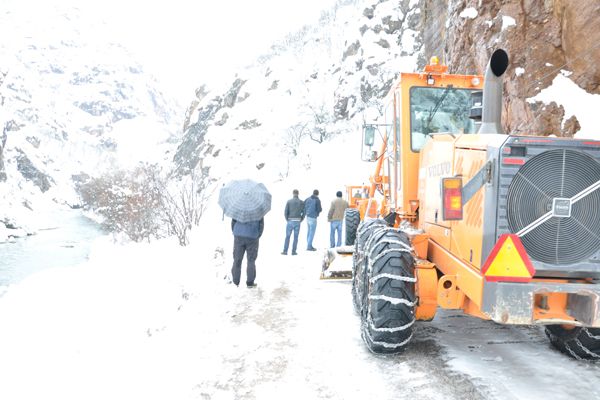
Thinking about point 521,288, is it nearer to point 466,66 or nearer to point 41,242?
point 466,66

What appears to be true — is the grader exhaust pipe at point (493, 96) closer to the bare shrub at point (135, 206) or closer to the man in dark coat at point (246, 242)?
the man in dark coat at point (246, 242)

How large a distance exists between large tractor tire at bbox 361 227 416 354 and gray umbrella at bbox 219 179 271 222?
10.3 ft

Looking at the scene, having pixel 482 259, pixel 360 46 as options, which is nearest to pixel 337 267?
pixel 482 259

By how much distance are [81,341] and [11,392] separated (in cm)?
205

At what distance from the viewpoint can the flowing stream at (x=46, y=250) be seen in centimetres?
2889

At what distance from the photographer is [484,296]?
338cm

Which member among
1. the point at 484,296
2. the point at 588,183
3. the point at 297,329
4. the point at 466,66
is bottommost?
the point at 297,329

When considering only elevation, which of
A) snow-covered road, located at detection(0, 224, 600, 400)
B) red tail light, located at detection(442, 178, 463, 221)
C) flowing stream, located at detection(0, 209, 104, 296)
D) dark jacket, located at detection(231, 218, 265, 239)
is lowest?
flowing stream, located at detection(0, 209, 104, 296)

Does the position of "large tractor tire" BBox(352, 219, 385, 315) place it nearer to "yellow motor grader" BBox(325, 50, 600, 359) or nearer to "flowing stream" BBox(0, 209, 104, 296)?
"yellow motor grader" BBox(325, 50, 600, 359)

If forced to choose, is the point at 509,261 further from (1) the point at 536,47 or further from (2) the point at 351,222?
(1) the point at 536,47

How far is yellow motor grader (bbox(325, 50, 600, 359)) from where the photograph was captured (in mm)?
3318

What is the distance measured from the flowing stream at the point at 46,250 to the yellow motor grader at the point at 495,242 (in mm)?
20014

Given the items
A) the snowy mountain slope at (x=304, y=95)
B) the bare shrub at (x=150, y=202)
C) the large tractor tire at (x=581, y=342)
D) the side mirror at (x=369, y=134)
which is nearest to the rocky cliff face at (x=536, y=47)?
the side mirror at (x=369, y=134)

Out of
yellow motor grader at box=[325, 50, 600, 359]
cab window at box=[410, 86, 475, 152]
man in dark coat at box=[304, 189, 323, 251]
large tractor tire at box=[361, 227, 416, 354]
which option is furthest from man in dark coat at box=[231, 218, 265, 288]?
man in dark coat at box=[304, 189, 323, 251]
